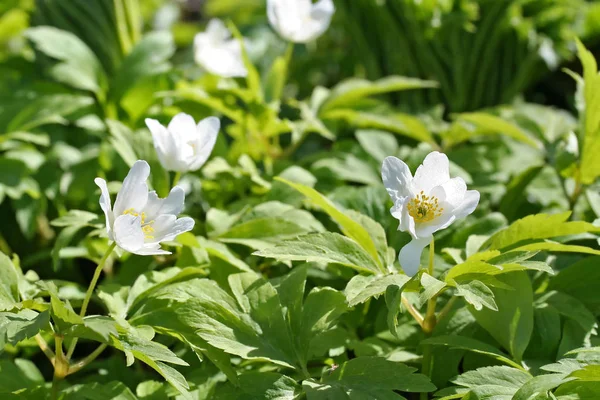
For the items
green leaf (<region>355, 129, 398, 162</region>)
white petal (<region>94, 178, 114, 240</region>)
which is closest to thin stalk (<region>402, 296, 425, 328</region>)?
white petal (<region>94, 178, 114, 240</region>)

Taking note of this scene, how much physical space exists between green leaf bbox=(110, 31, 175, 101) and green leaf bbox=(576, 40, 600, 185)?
1.18 metres

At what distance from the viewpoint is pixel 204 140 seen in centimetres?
150

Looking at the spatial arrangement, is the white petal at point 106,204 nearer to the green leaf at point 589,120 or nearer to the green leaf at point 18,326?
the green leaf at point 18,326

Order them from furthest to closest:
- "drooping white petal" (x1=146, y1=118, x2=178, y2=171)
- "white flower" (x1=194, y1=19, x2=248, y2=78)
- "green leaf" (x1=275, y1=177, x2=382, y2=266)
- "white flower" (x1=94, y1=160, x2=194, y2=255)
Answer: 1. "white flower" (x1=194, y1=19, x2=248, y2=78)
2. "drooping white petal" (x1=146, y1=118, x2=178, y2=171)
3. "green leaf" (x1=275, y1=177, x2=382, y2=266)
4. "white flower" (x1=94, y1=160, x2=194, y2=255)

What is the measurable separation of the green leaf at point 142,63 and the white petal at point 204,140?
65cm

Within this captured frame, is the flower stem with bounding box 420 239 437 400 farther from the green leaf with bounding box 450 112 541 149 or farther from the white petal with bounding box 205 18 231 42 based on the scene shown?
the white petal with bounding box 205 18 231 42

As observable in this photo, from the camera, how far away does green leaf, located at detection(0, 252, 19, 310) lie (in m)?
1.24

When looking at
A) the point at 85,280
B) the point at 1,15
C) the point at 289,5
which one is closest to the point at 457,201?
the point at 289,5

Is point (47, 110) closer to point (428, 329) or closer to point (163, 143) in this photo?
point (163, 143)

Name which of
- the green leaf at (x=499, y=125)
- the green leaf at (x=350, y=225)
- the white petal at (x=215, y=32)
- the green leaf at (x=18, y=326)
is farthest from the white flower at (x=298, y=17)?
the green leaf at (x=18, y=326)

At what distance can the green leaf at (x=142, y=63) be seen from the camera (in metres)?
2.07

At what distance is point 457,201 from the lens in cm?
123

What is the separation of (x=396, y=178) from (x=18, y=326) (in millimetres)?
678

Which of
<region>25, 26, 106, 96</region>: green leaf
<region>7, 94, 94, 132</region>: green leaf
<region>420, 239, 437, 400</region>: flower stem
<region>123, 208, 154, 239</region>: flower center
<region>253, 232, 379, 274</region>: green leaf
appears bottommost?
<region>420, 239, 437, 400</region>: flower stem
